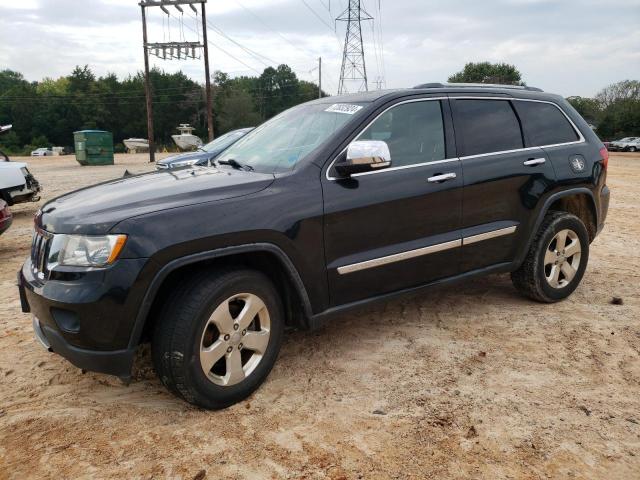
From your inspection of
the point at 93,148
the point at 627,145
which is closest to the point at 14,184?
the point at 93,148

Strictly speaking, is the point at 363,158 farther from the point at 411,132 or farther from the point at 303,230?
A: the point at 411,132

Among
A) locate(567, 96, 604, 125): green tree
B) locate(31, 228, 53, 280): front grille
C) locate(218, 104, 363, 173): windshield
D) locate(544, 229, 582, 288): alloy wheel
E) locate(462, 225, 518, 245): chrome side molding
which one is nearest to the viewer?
locate(31, 228, 53, 280): front grille

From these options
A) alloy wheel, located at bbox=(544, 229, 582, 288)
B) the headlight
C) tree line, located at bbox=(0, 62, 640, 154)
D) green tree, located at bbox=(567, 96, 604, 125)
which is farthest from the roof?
tree line, located at bbox=(0, 62, 640, 154)

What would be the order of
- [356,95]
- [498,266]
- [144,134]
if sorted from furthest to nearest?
1. [144,134]
2. [498,266]
3. [356,95]

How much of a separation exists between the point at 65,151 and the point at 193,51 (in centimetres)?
3819

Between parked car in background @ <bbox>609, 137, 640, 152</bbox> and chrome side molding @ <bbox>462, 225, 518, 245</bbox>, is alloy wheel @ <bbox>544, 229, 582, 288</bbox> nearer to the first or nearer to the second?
chrome side molding @ <bbox>462, 225, 518, 245</bbox>

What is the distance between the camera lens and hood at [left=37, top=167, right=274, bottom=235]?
8.61 ft

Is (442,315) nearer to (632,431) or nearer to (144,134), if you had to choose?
(632,431)

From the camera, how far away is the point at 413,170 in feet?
11.5

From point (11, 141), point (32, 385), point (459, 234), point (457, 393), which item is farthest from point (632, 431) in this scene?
point (11, 141)

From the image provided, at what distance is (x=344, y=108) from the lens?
363cm

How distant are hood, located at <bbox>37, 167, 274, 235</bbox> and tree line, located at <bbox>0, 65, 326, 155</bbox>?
73.7 meters

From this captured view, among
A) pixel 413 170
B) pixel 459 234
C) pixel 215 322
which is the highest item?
pixel 413 170

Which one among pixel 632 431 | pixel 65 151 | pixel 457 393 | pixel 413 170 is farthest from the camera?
pixel 65 151
